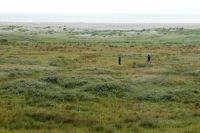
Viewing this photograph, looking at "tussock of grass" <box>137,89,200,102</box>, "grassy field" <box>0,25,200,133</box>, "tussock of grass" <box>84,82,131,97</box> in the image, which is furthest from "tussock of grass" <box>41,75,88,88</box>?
"tussock of grass" <box>137,89,200,102</box>

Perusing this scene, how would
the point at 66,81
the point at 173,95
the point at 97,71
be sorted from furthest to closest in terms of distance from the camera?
the point at 97,71 < the point at 66,81 < the point at 173,95

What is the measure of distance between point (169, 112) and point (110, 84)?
26.1 ft

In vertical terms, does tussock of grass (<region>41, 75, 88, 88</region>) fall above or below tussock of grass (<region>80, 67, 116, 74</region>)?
above

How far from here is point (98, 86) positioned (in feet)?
105

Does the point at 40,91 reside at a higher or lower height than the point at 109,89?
higher

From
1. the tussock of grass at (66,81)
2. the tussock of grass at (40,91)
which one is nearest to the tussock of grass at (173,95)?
the tussock of grass at (40,91)

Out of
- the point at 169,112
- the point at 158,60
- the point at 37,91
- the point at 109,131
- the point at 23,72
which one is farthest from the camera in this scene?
the point at 158,60

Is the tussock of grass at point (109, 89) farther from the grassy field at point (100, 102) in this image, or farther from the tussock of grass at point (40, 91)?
the tussock of grass at point (40, 91)

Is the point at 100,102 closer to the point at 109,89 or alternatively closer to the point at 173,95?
the point at 109,89

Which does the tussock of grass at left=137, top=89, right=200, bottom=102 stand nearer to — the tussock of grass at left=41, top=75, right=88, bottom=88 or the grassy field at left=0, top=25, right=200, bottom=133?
the grassy field at left=0, top=25, right=200, bottom=133

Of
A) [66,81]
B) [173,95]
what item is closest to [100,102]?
[173,95]

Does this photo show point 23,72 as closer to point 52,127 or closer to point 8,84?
point 8,84

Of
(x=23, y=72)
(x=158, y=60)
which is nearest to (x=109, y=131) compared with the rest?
(x=23, y=72)

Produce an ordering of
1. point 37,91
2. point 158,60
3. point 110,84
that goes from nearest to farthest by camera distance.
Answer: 1. point 37,91
2. point 110,84
3. point 158,60
